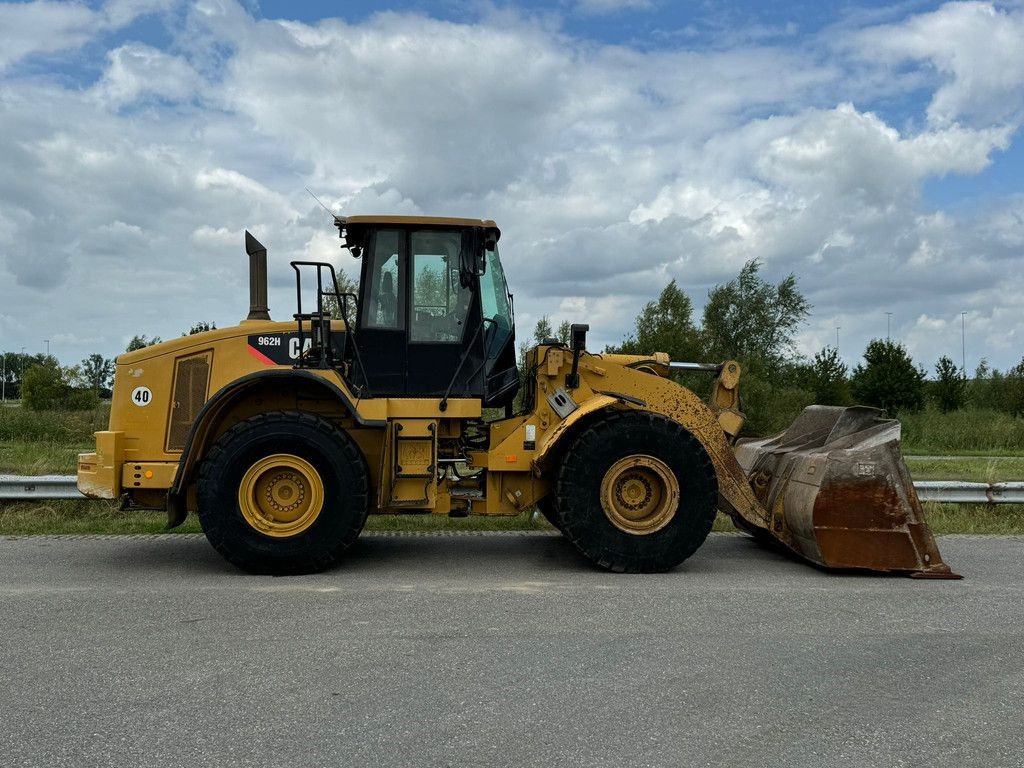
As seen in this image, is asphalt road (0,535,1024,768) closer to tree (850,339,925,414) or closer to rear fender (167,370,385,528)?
rear fender (167,370,385,528)

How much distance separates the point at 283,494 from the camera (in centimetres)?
736

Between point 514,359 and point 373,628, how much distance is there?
10.9 feet

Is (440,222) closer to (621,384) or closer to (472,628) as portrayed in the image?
(621,384)

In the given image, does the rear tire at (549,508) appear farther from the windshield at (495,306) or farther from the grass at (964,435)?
the grass at (964,435)

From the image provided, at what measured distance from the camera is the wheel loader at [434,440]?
286 inches

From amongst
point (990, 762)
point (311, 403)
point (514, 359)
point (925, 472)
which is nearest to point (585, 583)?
point (514, 359)

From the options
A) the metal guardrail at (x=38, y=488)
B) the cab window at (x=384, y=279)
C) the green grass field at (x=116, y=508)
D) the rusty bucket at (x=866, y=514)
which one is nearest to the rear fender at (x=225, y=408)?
the cab window at (x=384, y=279)

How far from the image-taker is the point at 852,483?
7.25 metres

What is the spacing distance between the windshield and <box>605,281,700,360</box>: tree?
1340 cm

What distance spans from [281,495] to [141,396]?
1.53 meters

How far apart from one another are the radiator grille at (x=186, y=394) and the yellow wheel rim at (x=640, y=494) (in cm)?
347

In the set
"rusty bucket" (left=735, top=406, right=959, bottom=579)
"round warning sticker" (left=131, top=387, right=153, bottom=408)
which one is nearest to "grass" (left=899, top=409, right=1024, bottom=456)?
"rusty bucket" (left=735, top=406, right=959, bottom=579)

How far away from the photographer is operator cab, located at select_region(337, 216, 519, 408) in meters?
7.73

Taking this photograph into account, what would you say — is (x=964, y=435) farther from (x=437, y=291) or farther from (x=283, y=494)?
(x=283, y=494)
